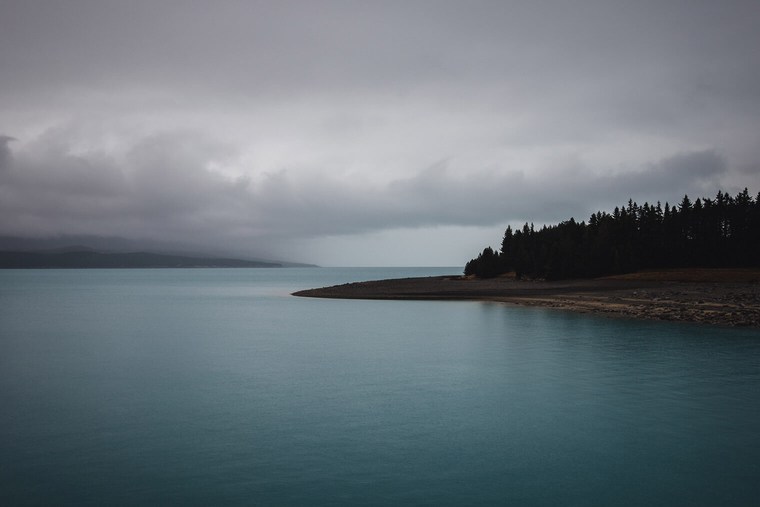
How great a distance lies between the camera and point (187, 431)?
17.7 m

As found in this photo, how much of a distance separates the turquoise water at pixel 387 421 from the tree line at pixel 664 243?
60.5m

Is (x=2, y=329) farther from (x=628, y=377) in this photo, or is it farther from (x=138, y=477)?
(x=628, y=377)

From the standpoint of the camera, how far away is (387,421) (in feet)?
61.3

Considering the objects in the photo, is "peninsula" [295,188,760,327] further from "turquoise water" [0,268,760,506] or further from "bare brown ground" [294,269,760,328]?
"turquoise water" [0,268,760,506]

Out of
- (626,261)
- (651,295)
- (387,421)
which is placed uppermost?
(626,261)

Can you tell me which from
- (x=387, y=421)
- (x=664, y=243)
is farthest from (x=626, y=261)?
(x=387, y=421)

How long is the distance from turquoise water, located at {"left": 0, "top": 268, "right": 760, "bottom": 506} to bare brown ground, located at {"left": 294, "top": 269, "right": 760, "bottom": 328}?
1008 cm

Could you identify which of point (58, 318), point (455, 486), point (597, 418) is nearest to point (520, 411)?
point (597, 418)

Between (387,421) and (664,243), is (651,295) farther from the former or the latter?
(387,421)

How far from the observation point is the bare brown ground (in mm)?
48156

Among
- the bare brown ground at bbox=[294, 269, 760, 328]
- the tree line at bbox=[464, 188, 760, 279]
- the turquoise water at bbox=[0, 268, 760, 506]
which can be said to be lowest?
the turquoise water at bbox=[0, 268, 760, 506]

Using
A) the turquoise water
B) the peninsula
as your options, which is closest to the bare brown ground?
the peninsula

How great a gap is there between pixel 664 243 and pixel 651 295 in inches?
1734

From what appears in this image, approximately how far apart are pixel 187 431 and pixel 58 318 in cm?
5152
